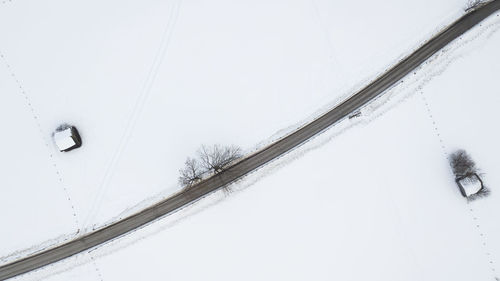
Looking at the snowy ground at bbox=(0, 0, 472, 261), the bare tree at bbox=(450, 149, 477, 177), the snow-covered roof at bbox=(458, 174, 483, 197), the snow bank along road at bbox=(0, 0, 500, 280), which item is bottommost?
the snow-covered roof at bbox=(458, 174, 483, 197)

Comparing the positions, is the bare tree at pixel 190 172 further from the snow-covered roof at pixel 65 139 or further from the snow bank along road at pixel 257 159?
the snow-covered roof at pixel 65 139

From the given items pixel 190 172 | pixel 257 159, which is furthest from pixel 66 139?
pixel 257 159

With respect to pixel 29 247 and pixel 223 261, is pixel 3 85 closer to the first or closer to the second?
pixel 29 247

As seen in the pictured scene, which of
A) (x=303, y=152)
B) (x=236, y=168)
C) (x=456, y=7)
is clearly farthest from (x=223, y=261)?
(x=456, y=7)

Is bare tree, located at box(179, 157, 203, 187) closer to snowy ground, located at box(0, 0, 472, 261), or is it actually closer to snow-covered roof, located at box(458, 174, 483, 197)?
snowy ground, located at box(0, 0, 472, 261)

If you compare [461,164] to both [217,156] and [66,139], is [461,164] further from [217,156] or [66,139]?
[66,139]

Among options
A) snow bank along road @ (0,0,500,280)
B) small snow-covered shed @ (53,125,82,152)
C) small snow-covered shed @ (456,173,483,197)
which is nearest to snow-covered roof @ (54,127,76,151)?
small snow-covered shed @ (53,125,82,152)
